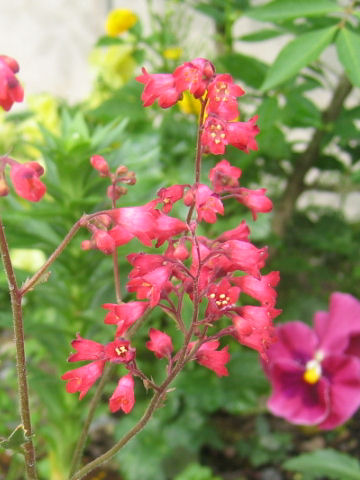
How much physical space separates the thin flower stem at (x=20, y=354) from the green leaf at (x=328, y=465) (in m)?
0.52

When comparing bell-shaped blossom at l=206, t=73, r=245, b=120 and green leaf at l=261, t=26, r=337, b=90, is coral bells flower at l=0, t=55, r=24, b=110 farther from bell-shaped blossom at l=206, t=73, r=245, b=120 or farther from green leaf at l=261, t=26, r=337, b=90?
green leaf at l=261, t=26, r=337, b=90

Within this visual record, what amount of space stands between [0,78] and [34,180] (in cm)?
6

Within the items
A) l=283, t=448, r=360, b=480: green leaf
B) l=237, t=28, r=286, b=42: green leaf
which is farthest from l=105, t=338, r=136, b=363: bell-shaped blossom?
l=237, t=28, r=286, b=42: green leaf

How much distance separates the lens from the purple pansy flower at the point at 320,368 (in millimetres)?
909

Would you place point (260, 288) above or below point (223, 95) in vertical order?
below

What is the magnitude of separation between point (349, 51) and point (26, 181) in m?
0.52

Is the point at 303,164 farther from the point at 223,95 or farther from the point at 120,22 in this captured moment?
the point at 223,95

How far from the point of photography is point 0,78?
358mm

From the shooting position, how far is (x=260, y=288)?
1.42 ft

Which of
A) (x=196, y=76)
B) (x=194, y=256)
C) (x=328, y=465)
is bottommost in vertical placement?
(x=328, y=465)

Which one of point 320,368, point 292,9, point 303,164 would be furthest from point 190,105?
point 320,368

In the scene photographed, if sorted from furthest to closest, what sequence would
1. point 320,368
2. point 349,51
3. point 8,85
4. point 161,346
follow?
point 320,368 → point 349,51 → point 161,346 → point 8,85

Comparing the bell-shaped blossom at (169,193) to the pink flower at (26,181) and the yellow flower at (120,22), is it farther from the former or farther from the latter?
→ the yellow flower at (120,22)

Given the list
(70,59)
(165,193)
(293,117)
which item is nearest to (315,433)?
(293,117)
